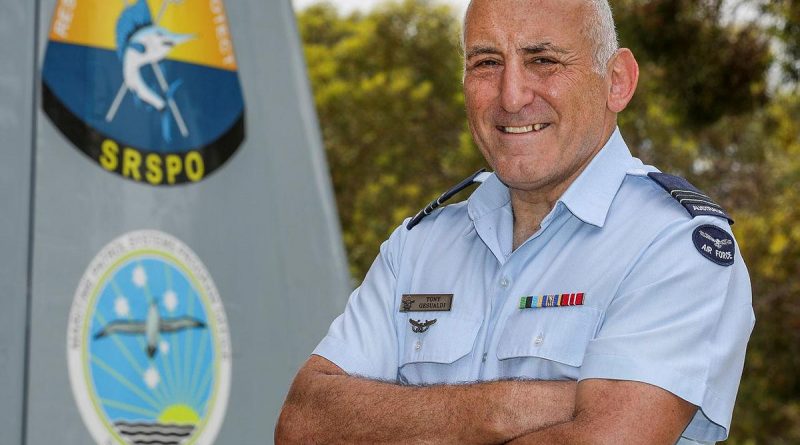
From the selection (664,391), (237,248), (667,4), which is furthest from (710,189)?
(664,391)

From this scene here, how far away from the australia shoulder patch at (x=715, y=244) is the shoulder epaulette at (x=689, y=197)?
0.04 metres

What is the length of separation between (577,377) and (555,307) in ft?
0.50

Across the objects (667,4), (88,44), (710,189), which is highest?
(667,4)

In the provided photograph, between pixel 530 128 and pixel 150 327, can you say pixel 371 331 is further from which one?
pixel 150 327

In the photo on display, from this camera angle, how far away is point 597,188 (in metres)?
2.53

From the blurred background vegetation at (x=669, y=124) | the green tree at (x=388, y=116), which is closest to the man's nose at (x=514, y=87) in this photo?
the blurred background vegetation at (x=669, y=124)

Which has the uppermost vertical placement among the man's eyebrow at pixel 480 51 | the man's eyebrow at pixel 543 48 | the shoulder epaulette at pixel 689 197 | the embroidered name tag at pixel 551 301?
the man's eyebrow at pixel 543 48

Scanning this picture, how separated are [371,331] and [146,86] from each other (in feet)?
3.51

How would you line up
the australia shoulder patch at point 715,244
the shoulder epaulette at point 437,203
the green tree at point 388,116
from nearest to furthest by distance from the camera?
the australia shoulder patch at point 715,244 → the shoulder epaulette at point 437,203 → the green tree at point 388,116

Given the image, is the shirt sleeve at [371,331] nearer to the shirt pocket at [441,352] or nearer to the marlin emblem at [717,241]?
the shirt pocket at [441,352]

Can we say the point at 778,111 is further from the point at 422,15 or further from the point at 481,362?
the point at 481,362

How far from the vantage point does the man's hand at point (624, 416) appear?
2164mm

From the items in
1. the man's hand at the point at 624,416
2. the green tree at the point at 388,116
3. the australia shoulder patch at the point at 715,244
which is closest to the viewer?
the man's hand at the point at 624,416

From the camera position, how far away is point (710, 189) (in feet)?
53.6
